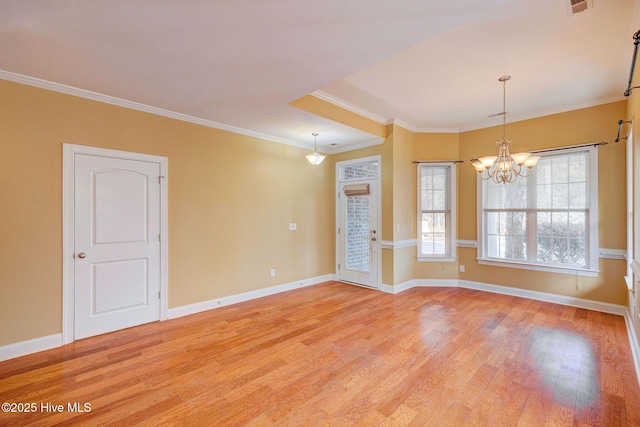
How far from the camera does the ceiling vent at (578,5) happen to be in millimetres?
2113

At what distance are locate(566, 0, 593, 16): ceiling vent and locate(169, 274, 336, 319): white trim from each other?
15.9 feet

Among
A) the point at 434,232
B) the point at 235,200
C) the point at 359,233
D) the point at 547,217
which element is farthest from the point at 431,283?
the point at 235,200

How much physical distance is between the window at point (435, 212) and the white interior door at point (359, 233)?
3.04 feet

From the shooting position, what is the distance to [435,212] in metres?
5.35

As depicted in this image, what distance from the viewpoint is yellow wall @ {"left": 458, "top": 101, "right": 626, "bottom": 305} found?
12.5 feet

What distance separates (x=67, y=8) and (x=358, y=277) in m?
5.07

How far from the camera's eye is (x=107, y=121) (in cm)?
329

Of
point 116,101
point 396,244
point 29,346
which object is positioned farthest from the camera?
point 396,244

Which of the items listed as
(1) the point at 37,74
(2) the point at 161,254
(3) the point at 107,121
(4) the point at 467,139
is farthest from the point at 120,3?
(4) the point at 467,139

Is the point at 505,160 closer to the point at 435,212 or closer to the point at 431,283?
the point at 435,212

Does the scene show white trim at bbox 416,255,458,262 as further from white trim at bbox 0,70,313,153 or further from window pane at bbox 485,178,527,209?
white trim at bbox 0,70,313,153

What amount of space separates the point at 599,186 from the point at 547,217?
0.74 metres

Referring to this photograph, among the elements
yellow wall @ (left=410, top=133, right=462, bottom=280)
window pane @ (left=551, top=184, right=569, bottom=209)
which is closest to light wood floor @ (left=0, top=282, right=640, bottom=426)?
yellow wall @ (left=410, top=133, right=462, bottom=280)

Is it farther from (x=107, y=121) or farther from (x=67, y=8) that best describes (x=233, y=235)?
(x=67, y=8)
